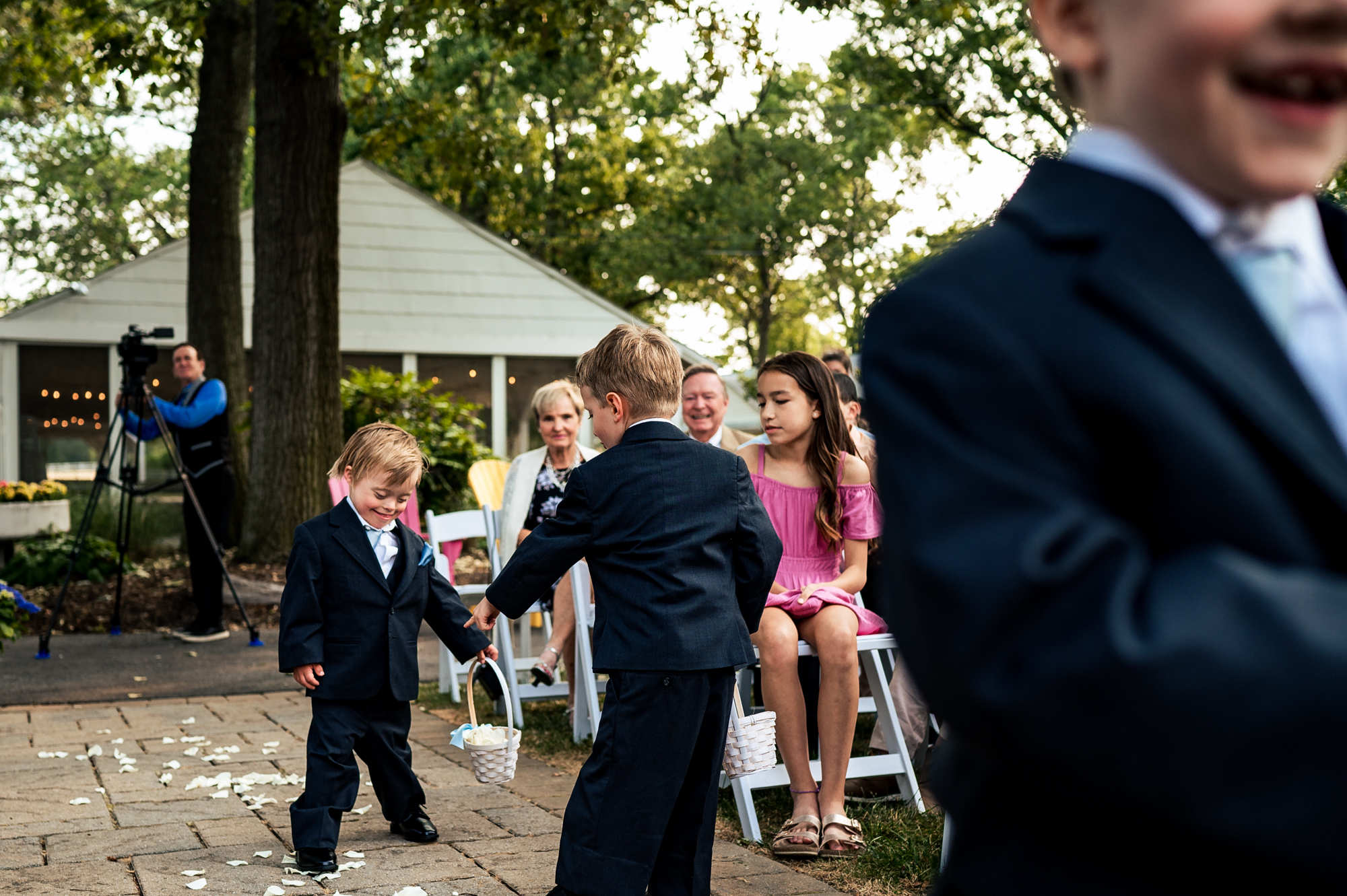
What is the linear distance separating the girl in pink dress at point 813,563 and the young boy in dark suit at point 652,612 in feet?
2.68

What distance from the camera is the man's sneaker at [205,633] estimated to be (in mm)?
9039

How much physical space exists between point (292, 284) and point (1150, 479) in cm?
1131

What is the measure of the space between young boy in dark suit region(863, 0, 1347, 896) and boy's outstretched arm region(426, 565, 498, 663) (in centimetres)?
368

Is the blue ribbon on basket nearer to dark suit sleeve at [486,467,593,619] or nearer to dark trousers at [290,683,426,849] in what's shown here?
dark trousers at [290,683,426,849]

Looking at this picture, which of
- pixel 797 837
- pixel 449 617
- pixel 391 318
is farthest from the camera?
pixel 391 318

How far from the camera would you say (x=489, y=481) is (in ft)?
27.7

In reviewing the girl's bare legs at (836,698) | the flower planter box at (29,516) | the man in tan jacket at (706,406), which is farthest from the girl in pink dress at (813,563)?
the flower planter box at (29,516)

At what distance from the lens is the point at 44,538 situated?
12.4 m

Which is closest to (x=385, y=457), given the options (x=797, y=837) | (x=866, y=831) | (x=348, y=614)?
(x=348, y=614)

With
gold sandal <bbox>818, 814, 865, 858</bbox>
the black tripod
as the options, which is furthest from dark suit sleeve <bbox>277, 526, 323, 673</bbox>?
the black tripod

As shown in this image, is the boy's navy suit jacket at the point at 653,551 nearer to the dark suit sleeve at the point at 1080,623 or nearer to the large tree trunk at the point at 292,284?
the dark suit sleeve at the point at 1080,623

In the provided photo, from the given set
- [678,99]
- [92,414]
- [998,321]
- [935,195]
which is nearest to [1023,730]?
[998,321]

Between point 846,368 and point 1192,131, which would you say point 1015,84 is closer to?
point 846,368

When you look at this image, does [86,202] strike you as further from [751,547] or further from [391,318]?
[751,547]
